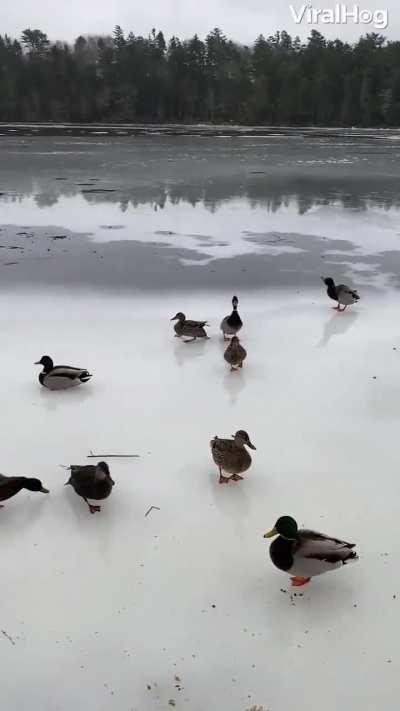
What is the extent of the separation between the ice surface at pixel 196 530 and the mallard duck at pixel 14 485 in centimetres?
15

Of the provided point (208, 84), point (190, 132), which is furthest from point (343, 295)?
point (208, 84)

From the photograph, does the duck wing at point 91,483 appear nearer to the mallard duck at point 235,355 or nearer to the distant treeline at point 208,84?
the mallard duck at point 235,355

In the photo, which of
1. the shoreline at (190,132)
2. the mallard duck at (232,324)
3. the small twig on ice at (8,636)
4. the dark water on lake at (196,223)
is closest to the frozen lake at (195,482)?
the small twig on ice at (8,636)

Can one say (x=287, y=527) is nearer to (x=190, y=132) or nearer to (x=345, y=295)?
(x=345, y=295)

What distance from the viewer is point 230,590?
323 cm

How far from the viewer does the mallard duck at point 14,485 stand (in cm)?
380

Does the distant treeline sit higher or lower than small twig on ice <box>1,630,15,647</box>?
higher

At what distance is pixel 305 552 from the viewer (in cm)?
319

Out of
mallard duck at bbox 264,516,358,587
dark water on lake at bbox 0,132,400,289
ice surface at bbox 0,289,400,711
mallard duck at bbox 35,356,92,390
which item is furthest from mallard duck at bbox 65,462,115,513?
dark water on lake at bbox 0,132,400,289

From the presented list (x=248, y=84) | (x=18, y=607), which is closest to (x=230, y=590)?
(x=18, y=607)

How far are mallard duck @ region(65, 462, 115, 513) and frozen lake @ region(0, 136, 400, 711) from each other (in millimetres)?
145

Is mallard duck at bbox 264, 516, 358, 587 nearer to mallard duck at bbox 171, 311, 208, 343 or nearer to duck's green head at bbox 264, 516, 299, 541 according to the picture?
duck's green head at bbox 264, 516, 299, 541

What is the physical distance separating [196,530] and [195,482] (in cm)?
54

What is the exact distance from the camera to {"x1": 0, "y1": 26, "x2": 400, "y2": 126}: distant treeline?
247ft
